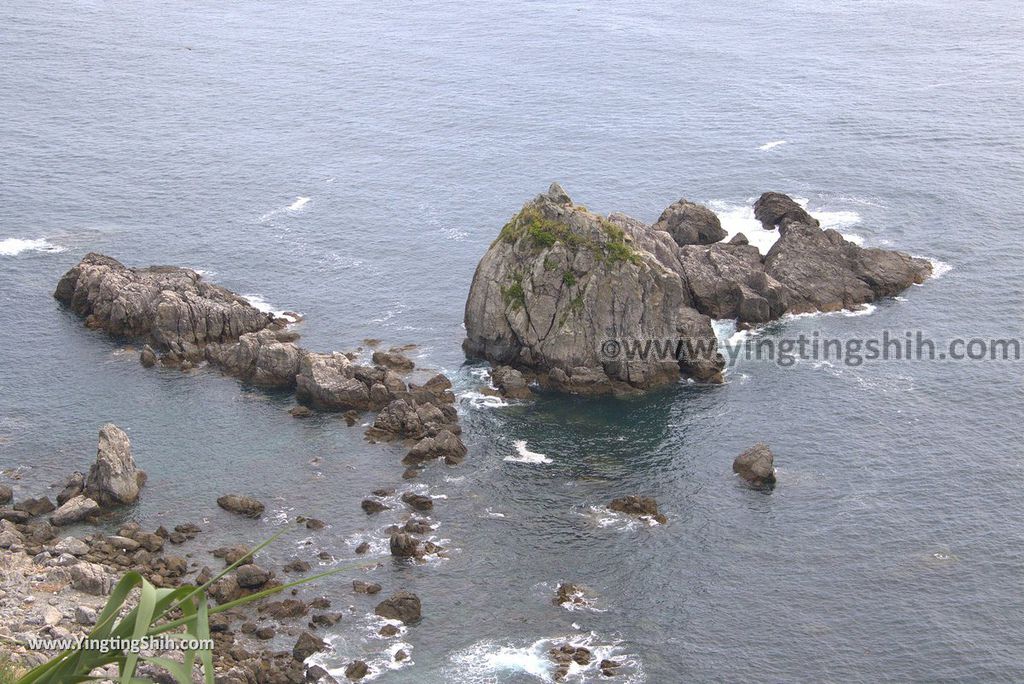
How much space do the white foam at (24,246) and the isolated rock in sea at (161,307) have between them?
706 inches

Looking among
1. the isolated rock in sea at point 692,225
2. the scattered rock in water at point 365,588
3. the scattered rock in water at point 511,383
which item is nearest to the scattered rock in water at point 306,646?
the scattered rock in water at point 365,588

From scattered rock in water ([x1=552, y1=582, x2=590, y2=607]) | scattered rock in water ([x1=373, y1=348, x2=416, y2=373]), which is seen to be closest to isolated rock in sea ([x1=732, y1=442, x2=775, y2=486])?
scattered rock in water ([x1=552, y1=582, x2=590, y2=607])

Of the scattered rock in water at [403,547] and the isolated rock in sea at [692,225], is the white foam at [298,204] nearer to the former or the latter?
the isolated rock in sea at [692,225]

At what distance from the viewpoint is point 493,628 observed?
87.6 metres

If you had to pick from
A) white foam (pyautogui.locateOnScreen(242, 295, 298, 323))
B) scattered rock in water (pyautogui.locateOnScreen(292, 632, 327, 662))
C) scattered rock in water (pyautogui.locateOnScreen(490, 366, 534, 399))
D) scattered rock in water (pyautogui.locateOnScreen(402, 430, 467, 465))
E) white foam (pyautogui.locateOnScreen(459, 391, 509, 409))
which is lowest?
scattered rock in water (pyautogui.locateOnScreen(292, 632, 327, 662))

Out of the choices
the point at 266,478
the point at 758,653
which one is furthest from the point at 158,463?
the point at 758,653

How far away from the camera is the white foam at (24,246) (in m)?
156

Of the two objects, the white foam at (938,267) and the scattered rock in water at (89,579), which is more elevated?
the white foam at (938,267)

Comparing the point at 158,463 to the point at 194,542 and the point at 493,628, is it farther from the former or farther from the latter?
the point at 493,628

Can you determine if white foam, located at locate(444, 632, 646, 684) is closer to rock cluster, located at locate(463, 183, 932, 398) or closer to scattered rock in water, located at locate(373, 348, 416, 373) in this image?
rock cluster, located at locate(463, 183, 932, 398)

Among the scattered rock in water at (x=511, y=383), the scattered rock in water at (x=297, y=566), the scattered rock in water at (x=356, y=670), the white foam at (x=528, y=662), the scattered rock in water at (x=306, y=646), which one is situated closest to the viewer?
the scattered rock in water at (x=356, y=670)

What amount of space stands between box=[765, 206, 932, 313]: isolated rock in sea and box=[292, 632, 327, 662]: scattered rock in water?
76347 mm

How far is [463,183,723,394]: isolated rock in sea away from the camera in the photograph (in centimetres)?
12281

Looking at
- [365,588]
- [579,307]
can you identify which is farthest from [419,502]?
[579,307]
